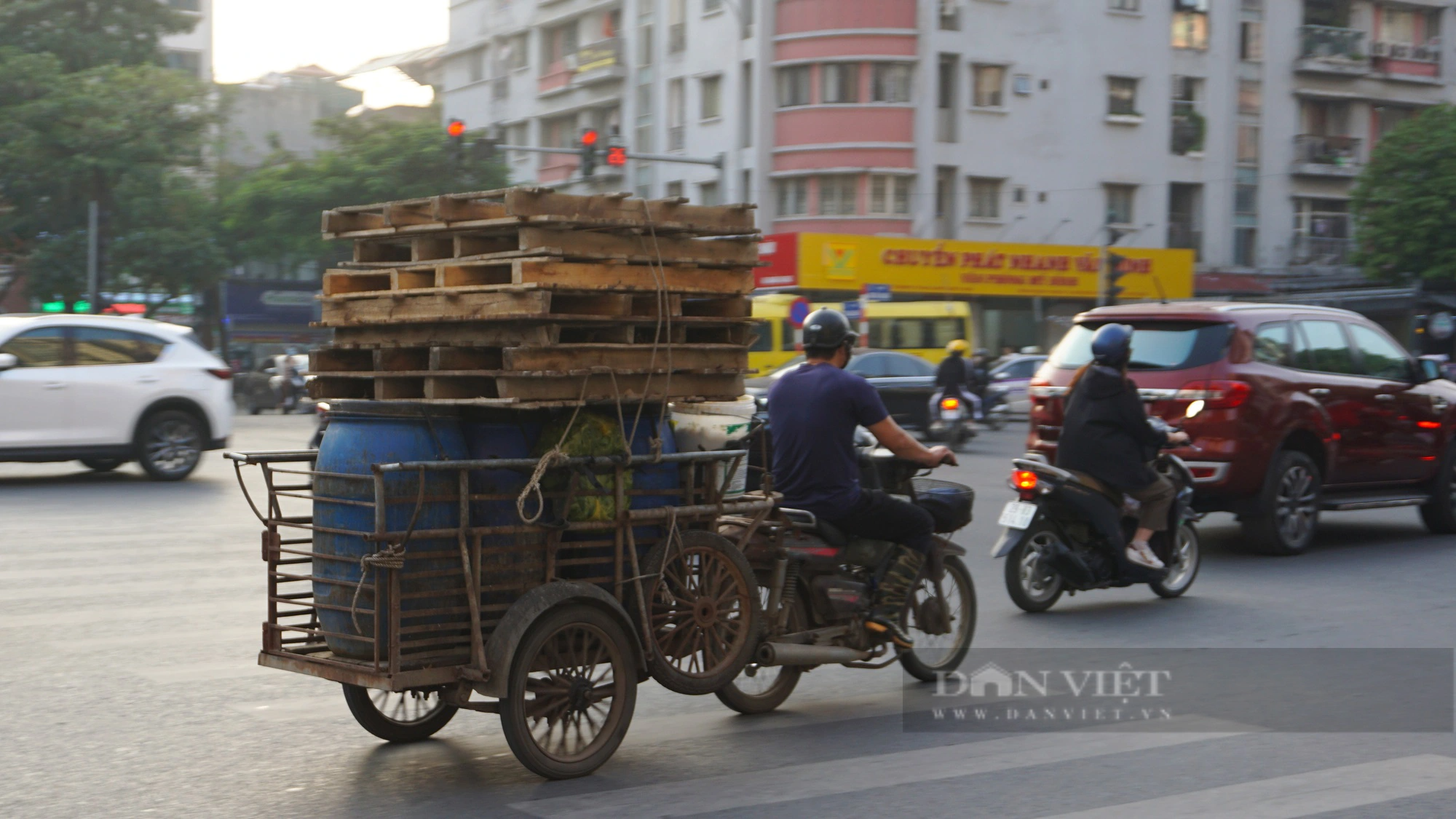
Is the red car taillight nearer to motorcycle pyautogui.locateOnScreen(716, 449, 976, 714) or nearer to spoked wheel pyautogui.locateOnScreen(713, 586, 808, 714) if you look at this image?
motorcycle pyautogui.locateOnScreen(716, 449, 976, 714)

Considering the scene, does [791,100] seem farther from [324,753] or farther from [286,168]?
[324,753]

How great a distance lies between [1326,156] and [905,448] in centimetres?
4633

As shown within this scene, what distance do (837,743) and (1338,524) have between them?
8980 mm

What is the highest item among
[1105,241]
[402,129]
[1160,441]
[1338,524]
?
[402,129]

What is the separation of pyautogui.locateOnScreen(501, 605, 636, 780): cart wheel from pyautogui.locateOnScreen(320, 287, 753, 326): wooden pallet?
100 cm

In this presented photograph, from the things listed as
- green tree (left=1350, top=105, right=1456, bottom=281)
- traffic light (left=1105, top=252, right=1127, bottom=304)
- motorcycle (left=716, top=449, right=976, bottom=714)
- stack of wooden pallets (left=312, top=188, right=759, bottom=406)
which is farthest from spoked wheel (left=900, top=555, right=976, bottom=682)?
green tree (left=1350, top=105, right=1456, bottom=281)

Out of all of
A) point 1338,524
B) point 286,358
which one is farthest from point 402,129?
point 1338,524

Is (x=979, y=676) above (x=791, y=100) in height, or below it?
below

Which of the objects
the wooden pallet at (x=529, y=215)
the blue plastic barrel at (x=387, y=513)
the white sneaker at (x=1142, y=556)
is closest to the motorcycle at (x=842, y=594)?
the wooden pallet at (x=529, y=215)

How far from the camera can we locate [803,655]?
20.0ft

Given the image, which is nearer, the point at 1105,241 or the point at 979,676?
the point at 979,676

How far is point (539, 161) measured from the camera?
54.3 metres

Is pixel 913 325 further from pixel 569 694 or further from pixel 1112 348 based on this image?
pixel 569 694

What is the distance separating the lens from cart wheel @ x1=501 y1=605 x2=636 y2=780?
199 inches
